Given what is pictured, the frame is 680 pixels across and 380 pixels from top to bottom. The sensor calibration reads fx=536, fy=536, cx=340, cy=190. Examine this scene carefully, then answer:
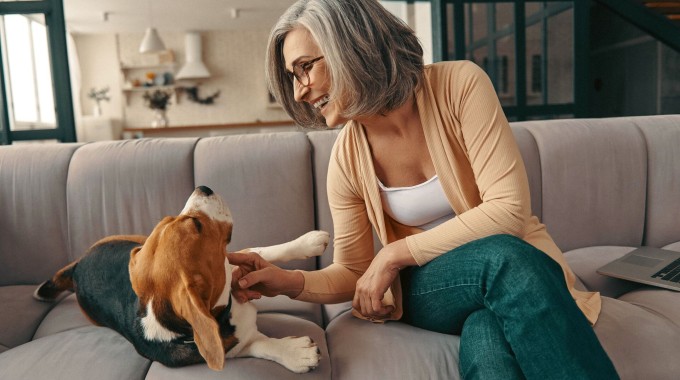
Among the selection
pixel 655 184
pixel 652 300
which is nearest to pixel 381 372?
pixel 652 300

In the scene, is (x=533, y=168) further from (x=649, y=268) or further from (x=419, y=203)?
(x=419, y=203)

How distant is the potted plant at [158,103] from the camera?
923 centimetres

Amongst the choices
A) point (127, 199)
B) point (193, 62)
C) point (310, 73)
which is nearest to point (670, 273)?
point (310, 73)

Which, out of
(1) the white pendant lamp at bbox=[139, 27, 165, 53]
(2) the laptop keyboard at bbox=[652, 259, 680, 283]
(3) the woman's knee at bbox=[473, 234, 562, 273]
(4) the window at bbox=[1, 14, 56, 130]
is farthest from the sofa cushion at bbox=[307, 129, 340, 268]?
(1) the white pendant lamp at bbox=[139, 27, 165, 53]

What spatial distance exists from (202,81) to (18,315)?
837cm

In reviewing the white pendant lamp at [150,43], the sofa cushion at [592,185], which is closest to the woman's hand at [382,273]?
the sofa cushion at [592,185]

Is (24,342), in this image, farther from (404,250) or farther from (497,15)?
(497,15)

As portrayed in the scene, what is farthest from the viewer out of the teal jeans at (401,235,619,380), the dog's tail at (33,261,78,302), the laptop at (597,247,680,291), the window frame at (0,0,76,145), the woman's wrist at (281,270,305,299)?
the window frame at (0,0,76,145)

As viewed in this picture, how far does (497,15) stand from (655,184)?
1646 mm

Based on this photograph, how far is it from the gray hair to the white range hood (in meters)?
8.20

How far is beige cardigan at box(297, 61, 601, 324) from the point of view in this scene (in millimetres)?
→ 1231

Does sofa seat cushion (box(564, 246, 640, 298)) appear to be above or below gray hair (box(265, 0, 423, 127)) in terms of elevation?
below

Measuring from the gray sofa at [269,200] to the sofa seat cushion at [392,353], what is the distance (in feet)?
0.07

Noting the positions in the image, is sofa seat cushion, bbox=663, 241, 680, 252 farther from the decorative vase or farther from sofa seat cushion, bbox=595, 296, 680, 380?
the decorative vase
